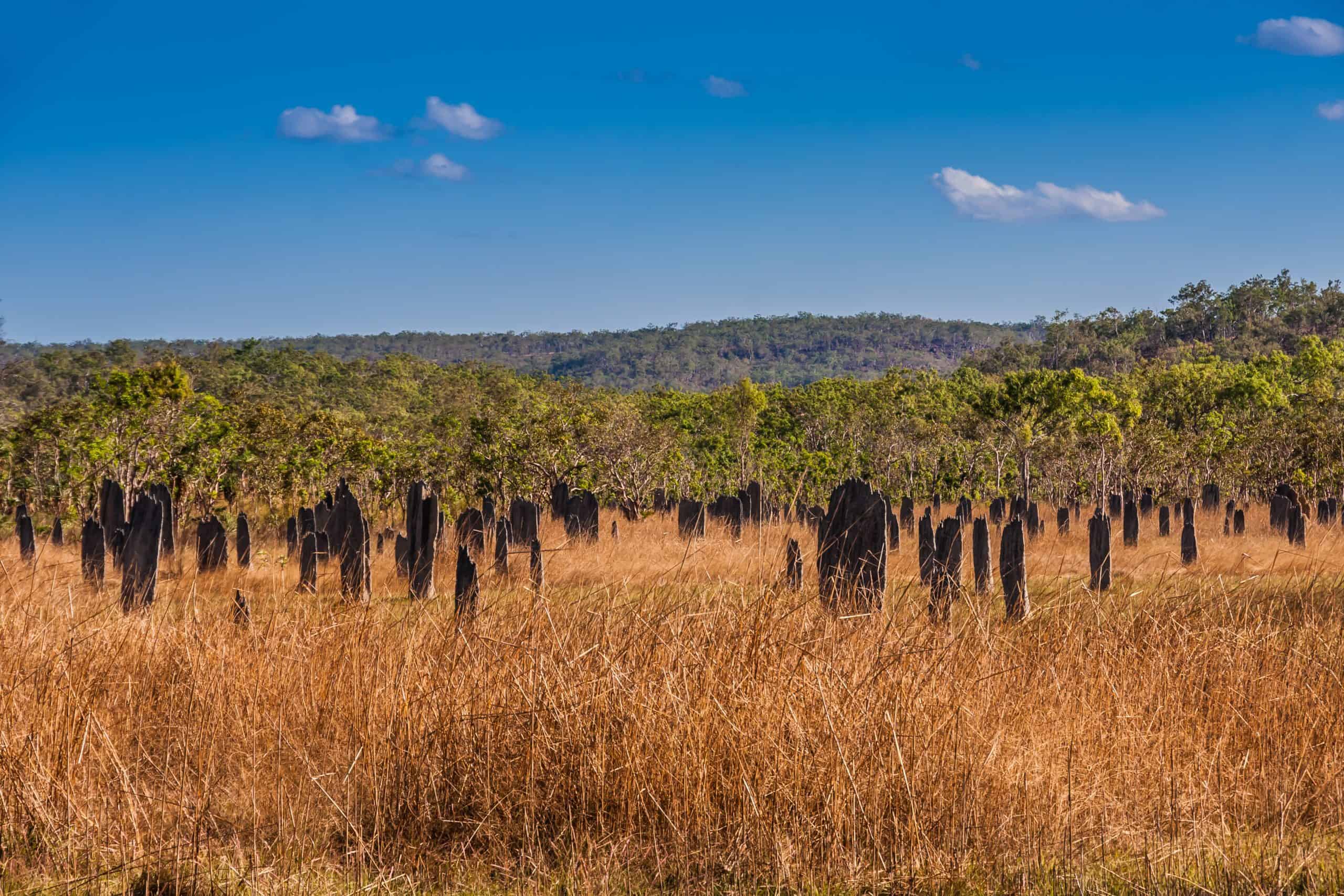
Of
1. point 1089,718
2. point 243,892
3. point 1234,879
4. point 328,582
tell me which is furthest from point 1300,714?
point 328,582

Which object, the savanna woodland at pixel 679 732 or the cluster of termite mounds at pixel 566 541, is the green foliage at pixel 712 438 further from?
the savanna woodland at pixel 679 732

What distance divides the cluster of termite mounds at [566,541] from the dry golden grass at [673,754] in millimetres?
578

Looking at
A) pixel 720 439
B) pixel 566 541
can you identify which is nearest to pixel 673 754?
pixel 566 541

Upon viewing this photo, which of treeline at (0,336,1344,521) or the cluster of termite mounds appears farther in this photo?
treeline at (0,336,1344,521)

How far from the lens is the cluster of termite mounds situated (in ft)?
18.5

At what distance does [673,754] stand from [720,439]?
26783 mm

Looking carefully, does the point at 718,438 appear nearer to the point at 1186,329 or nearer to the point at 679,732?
the point at 679,732

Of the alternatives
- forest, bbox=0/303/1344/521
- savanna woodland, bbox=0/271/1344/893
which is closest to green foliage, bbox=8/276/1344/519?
forest, bbox=0/303/1344/521

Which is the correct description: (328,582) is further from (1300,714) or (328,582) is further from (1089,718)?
(1300,714)

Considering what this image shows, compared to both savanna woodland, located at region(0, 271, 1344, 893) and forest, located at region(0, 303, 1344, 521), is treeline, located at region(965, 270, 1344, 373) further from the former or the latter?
savanna woodland, located at region(0, 271, 1344, 893)

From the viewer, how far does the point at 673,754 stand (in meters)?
3.39

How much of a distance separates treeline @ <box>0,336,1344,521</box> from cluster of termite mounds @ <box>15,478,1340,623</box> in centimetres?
231

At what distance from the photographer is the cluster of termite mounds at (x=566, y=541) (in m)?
5.63

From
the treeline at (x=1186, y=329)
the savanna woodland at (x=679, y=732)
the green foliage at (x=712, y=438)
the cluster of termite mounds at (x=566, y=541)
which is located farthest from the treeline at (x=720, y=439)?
the treeline at (x=1186, y=329)
